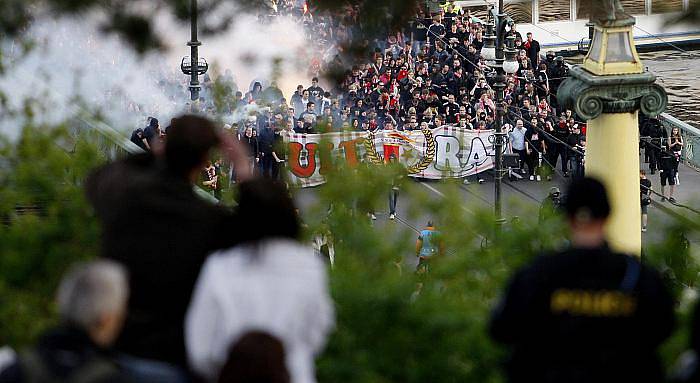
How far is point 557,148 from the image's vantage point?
29.1 metres

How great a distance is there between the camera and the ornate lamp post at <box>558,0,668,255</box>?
12.5 metres

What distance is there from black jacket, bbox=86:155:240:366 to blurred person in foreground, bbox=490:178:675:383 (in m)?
1.00

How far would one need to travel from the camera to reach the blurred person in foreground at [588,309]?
452 centimetres

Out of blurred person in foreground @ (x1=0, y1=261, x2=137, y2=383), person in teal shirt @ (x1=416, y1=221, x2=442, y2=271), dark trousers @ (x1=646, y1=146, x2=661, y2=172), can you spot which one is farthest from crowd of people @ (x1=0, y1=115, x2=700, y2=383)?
dark trousers @ (x1=646, y1=146, x2=661, y2=172)

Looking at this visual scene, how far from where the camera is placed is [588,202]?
457 cm

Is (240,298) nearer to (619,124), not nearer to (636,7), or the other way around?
(619,124)

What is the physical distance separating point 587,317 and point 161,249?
142cm

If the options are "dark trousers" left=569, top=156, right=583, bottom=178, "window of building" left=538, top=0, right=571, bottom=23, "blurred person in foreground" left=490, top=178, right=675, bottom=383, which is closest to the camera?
"blurred person in foreground" left=490, top=178, right=675, bottom=383

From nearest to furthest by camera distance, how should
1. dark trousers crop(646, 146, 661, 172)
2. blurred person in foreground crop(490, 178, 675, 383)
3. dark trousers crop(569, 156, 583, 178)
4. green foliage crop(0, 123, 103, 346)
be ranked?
1. blurred person in foreground crop(490, 178, 675, 383)
2. green foliage crop(0, 123, 103, 346)
3. dark trousers crop(569, 156, 583, 178)
4. dark trousers crop(646, 146, 661, 172)

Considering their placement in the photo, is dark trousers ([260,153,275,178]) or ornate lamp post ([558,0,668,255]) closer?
ornate lamp post ([558,0,668,255])

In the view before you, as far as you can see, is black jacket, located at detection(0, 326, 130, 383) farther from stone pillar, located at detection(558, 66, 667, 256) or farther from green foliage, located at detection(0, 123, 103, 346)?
stone pillar, located at detection(558, 66, 667, 256)

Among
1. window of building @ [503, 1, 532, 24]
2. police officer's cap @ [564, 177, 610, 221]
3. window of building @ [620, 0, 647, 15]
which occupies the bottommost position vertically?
police officer's cap @ [564, 177, 610, 221]

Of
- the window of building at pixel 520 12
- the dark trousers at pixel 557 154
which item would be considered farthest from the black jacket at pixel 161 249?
the window of building at pixel 520 12

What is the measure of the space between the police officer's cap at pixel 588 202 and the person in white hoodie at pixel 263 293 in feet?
2.77
